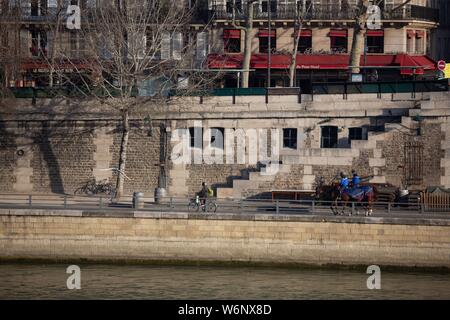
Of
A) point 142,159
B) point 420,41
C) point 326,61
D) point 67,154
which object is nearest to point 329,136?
point 142,159

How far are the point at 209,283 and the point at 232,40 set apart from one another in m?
26.4

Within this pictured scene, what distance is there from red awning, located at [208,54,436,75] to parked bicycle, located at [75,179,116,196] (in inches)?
480

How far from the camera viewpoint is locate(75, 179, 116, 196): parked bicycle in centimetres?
5634

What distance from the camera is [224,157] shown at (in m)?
55.8

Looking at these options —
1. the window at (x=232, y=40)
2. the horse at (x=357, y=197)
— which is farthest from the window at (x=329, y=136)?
the window at (x=232, y=40)

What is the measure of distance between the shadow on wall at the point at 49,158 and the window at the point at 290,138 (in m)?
9.38

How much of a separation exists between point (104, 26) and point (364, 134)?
37.5ft

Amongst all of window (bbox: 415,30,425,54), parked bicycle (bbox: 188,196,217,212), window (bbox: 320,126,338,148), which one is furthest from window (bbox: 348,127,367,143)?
window (bbox: 415,30,425,54)

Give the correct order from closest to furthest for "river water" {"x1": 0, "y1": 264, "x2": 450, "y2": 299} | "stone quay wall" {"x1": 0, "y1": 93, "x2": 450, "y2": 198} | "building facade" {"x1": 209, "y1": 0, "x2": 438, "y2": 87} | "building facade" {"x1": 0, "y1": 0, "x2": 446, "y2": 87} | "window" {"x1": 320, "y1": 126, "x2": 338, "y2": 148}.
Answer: "river water" {"x1": 0, "y1": 264, "x2": 450, "y2": 299} < "stone quay wall" {"x1": 0, "y1": 93, "x2": 450, "y2": 198} < "window" {"x1": 320, "y1": 126, "x2": 338, "y2": 148} < "building facade" {"x1": 0, "y1": 0, "x2": 446, "y2": 87} < "building facade" {"x1": 209, "y1": 0, "x2": 438, "y2": 87}

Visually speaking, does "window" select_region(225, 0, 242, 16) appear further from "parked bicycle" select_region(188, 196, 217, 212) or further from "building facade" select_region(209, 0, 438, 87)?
"parked bicycle" select_region(188, 196, 217, 212)

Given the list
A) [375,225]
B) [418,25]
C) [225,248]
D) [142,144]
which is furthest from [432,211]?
[418,25]

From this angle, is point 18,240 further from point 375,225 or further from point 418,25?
point 418,25

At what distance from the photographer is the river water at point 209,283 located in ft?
142

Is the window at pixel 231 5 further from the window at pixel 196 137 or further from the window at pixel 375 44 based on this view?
the window at pixel 196 137
